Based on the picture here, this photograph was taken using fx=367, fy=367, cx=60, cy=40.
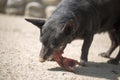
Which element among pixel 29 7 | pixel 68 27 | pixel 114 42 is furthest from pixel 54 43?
pixel 29 7

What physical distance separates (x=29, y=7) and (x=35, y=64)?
7.34 meters

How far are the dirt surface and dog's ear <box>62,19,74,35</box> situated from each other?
30.8 inches

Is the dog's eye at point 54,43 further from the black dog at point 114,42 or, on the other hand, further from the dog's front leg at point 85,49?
the black dog at point 114,42

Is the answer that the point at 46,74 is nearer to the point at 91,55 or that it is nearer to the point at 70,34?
the point at 70,34

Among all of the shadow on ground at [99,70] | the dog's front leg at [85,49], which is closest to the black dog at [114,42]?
the shadow on ground at [99,70]

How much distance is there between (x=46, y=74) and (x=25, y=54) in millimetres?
1401

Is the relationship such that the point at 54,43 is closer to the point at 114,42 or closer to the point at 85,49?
the point at 85,49

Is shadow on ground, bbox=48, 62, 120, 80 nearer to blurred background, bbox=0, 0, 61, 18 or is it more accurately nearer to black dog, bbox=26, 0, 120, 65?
black dog, bbox=26, 0, 120, 65

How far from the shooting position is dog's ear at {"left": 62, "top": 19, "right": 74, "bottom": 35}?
7090mm

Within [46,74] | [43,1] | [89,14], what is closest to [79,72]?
[46,74]

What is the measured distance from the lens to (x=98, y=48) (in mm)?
10141

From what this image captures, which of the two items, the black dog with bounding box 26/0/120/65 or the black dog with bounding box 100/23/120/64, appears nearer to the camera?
the black dog with bounding box 26/0/120/65

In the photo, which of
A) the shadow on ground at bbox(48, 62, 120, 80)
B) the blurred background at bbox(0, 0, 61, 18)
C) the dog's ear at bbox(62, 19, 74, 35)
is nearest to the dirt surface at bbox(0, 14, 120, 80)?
the shadow on ground at bbox(48, 62, 120, 80)

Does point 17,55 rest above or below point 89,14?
below
